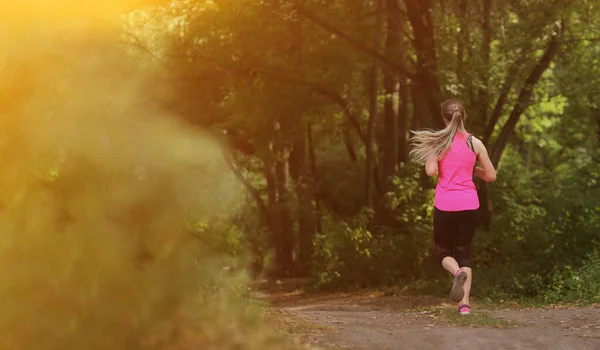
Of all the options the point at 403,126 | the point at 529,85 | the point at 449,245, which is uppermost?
the point at 403,126

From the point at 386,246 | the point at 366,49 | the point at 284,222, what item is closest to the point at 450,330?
the point at 366,49

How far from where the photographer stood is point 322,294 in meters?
21.6

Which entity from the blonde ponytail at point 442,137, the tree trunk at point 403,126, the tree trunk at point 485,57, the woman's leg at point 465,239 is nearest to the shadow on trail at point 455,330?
the woman's leg at point 465,239

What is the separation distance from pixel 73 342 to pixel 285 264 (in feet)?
73.3

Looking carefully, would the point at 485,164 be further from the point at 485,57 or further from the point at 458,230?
the point at 485,57

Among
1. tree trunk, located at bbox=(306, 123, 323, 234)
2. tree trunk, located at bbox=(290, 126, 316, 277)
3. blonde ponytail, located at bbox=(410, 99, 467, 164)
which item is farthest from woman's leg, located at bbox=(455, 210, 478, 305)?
tree trunk, located at bbox=(306, 123, 323, 234)

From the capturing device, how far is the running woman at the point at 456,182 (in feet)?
34.6

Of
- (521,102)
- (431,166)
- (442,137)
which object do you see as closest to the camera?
(431,166)

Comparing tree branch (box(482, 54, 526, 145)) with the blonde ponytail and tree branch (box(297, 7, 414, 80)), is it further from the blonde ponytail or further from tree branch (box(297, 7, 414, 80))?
the blonde ponytail

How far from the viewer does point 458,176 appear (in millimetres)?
10555

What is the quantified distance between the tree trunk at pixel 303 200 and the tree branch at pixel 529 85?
824 centimetres

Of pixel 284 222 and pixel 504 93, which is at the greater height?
pixel 504 93

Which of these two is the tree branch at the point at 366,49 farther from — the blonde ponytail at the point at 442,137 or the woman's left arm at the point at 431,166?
the woman's left arm at the point at 431,166

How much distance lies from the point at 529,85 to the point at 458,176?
8305mm
